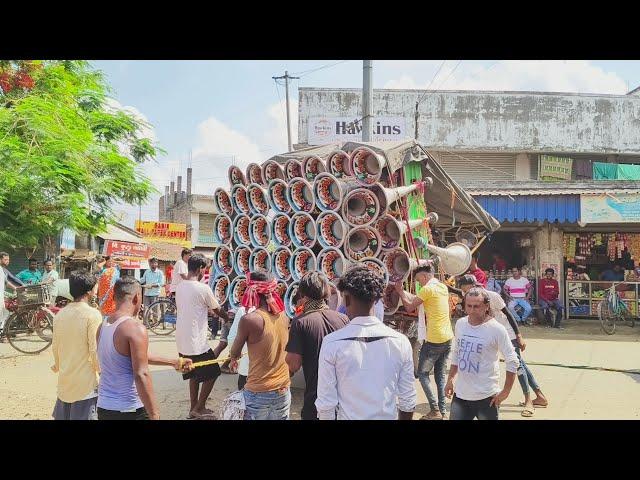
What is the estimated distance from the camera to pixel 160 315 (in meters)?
11.9

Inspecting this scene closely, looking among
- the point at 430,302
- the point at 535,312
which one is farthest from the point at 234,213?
the point at 535,312

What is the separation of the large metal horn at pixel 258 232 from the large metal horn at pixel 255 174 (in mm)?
428

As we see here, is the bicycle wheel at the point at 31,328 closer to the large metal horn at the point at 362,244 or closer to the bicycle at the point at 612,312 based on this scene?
the large metal horn at the point at 362,244

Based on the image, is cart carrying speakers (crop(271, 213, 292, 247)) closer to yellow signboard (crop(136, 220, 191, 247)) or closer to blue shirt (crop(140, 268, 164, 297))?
blue shirt (crop(140, 268, 164, 297))

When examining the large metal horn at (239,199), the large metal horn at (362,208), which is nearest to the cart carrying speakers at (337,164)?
the large metal horn at (362,208)

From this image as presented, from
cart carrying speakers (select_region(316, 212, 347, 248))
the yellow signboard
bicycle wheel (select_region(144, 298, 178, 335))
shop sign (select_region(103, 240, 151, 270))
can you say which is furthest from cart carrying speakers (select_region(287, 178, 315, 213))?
the yellow signboard

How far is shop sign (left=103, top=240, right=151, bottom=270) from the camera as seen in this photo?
18891 millimetres

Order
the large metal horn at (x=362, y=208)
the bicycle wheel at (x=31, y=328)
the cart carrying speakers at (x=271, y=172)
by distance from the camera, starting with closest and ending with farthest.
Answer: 1. the large metal horn at (x=362, y=208)
2. the cart carrying speakers at (x=271, y=172)
3. the bicycle wheel at (x=31, y=328)

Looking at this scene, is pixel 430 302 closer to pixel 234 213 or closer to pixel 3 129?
pixel 234 213

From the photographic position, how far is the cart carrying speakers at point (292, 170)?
20.6 feet

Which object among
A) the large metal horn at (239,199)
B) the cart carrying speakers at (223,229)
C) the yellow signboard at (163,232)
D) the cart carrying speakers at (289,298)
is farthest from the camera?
the yellow signboard at (163,232)
